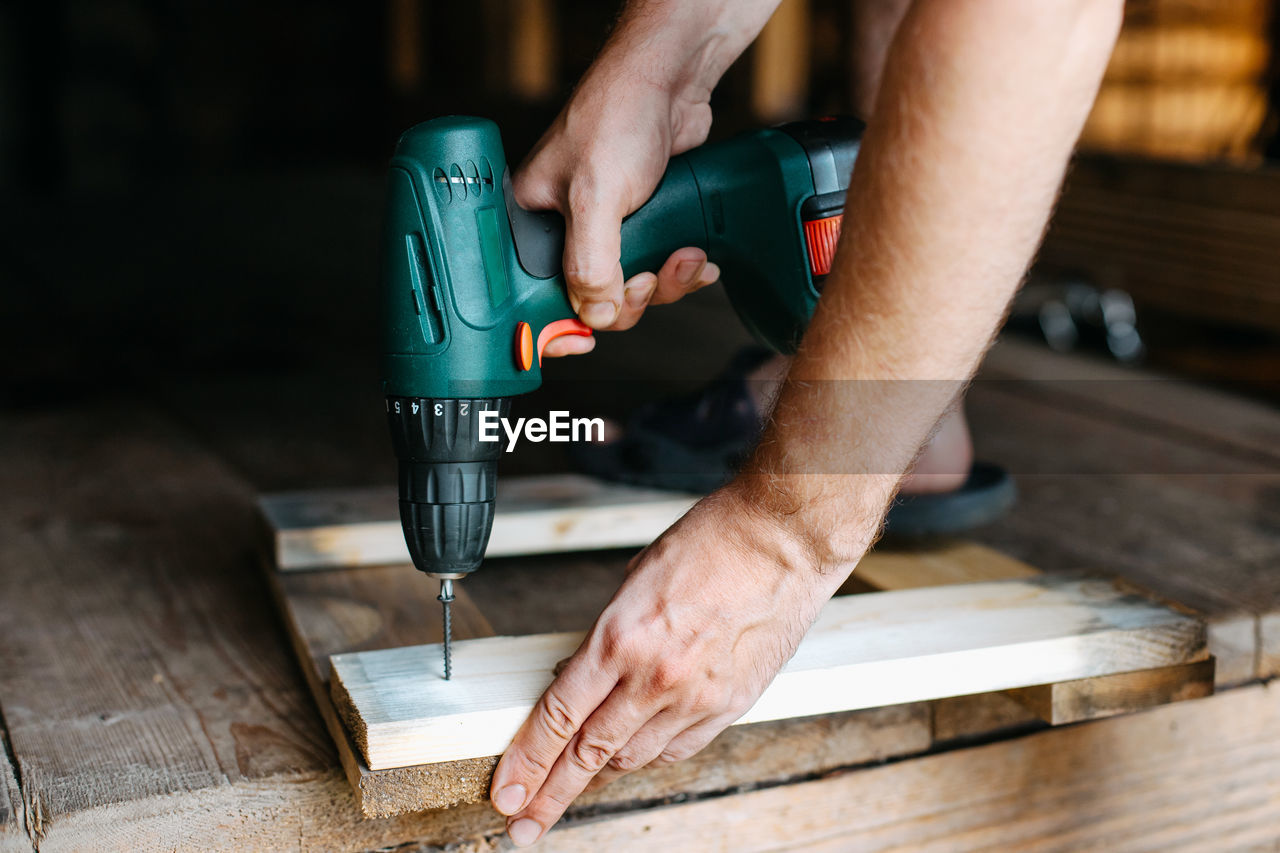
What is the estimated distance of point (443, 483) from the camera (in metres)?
0.80

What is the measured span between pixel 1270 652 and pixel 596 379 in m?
1.29

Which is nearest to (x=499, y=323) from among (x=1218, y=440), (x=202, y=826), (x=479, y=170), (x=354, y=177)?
(x=479, y=170)

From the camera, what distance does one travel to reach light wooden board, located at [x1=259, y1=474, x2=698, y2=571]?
114 centimetres

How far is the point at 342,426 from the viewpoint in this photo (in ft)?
5.94

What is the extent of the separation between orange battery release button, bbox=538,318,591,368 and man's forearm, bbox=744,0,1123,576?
23 cm

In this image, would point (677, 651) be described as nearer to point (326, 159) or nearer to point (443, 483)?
point (443, 483)

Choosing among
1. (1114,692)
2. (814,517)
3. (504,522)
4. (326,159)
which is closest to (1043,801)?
(1114,692)

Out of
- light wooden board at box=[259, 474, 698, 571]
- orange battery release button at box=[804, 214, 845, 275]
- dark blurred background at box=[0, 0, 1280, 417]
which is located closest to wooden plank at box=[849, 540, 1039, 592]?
light wooden board at box=[259, 474, 698, 571]

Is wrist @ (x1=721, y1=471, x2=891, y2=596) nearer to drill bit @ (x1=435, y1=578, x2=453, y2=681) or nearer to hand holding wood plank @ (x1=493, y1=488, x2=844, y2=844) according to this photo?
hand holding wood plank @ (x1=493, y1=488, x2=844, y2=844)

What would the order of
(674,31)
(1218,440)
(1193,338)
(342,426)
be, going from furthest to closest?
(1193,338) → (342,426) → (1218,440) → (674,31)

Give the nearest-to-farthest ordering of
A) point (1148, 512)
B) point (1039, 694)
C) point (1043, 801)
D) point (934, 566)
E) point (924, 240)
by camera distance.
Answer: point (924, 240) < point (1039, 694) < point (1043, 801) < point (934, 566) < point (1148, 512)

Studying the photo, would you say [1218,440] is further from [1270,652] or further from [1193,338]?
[1193,338]

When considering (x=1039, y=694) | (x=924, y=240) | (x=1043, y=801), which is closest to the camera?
(x=924, y=240)

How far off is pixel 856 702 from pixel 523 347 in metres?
0.35
